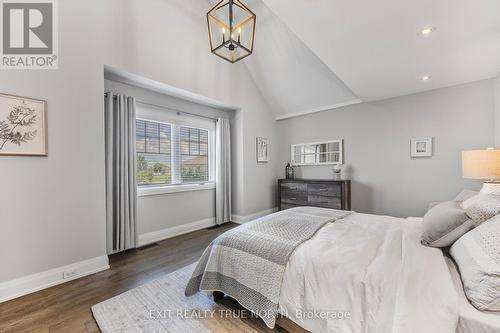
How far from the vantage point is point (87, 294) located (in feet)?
6.52

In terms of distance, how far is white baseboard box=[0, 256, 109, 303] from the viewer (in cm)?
192

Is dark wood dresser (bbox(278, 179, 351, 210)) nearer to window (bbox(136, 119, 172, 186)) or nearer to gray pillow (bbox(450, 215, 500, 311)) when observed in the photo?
window (bbox(136, 119, 172, 186))

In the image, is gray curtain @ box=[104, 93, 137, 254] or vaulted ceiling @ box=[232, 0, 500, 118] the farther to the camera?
gray curtain @ box=[104, 93, 137, 254]

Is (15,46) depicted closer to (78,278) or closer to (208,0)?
(78,278)

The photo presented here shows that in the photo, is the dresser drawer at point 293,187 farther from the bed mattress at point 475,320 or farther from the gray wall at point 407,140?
the bed mattress at point 475,320

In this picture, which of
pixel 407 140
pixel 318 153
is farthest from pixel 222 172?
pixel 407 140

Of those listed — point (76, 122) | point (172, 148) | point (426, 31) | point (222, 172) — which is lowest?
point (222, 172)

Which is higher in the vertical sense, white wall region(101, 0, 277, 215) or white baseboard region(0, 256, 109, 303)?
white wall region(101, 0, 277, 215)

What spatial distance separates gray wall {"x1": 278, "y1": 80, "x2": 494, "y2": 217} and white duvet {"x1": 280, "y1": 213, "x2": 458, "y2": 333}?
2.40m

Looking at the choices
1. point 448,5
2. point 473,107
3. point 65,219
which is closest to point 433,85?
point 473,107

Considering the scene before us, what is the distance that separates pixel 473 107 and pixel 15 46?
18.4 feet

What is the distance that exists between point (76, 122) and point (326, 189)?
3.89m

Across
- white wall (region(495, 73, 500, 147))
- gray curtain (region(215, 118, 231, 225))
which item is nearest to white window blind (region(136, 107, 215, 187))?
gray curtain (region(215, 118, 231, 225))

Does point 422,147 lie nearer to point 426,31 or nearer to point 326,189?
point 326,189
